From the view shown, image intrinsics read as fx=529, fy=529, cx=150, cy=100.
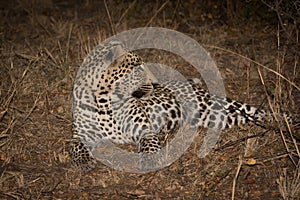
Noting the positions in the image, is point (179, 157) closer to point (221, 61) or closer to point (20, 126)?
point (20, 126)

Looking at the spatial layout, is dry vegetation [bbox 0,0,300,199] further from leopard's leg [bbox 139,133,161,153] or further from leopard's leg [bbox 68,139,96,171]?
leopard's leg [bbox 139,133,161,153]

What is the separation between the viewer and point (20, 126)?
6.97 metres

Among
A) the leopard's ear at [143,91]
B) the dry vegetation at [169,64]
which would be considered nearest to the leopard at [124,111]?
the leopard's ear at [143,91]

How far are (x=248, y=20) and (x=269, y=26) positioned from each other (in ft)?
1.45

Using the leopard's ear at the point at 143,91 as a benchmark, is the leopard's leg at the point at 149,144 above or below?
below

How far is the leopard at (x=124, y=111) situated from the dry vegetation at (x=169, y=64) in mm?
249

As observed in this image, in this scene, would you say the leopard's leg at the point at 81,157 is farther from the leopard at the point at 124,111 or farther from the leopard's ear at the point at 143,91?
the leopard's ear at the point at 143,91

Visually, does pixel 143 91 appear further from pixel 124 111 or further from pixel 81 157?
pixel 81 157

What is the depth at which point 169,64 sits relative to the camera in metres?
→ 8.66

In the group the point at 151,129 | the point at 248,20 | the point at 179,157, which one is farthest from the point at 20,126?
the point at 248,20

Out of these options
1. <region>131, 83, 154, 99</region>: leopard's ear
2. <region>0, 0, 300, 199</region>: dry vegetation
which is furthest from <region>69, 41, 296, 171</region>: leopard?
<region>0, 0, 300, 199</region>: dry vegetation

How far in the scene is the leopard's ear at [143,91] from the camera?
22.0 feet

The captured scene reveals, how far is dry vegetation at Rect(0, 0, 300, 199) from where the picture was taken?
5.50 meters

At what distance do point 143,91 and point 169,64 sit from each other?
2.02 m
